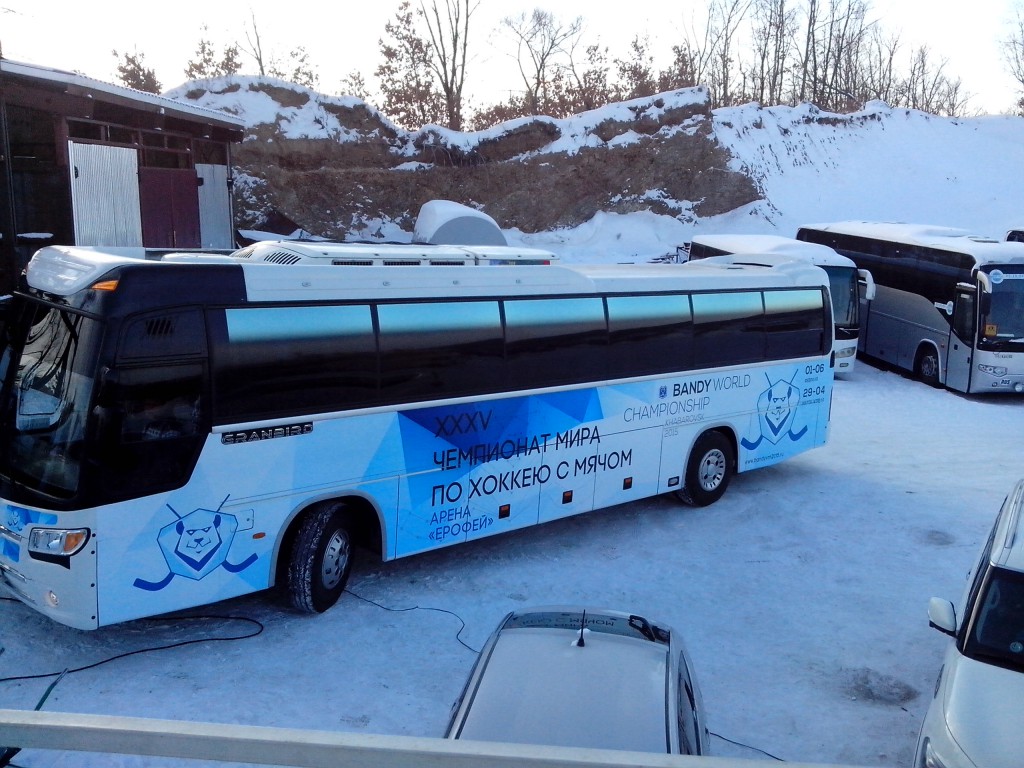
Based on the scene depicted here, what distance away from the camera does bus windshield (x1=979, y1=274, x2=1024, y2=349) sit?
17656mm

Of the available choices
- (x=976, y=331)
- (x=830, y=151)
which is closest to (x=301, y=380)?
(x=976, y=331)

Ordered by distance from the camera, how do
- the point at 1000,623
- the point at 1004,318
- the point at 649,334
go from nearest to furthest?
the point at 1000,623
the point at 649,334
the point at 1004,318

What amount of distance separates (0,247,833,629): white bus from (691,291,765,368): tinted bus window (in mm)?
48

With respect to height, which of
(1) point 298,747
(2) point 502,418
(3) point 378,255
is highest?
(3) point 378,255

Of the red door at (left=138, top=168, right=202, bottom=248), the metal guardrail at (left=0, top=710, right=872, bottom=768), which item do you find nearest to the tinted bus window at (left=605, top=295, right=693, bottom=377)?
the metal guardrail at (left=0, top=710, right=872, bottom=768)

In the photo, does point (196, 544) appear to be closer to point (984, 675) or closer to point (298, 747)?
point (298, 747)

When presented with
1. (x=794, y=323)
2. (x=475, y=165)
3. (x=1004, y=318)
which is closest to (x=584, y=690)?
(x=794, y=323)

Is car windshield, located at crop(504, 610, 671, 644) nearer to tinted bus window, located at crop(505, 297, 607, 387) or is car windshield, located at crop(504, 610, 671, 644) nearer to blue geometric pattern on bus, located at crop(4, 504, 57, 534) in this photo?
blue geometric pattern on bus, located at crop(4, 504, 57, 534)

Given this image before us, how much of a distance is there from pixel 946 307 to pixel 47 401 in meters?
17.4

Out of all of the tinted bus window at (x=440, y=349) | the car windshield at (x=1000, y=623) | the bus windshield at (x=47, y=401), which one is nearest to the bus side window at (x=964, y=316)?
the tinted bus window at (x=440, y=349)

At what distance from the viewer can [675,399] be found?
10.4 metres

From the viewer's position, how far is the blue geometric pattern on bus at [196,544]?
6609 millimetres

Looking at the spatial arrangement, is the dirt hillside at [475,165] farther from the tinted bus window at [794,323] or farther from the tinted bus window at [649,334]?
the tinted bus window at [649,334]

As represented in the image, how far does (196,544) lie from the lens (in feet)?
22.2
